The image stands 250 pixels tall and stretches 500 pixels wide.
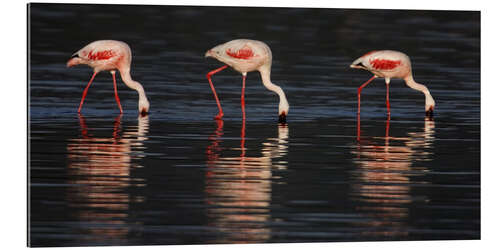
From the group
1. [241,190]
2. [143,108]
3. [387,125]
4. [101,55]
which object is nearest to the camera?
[241,190]

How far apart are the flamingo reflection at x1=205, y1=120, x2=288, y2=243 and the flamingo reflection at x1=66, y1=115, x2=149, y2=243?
0.66m

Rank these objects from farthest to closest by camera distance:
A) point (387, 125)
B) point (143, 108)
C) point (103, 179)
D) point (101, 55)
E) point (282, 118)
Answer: point (101, 55), point (143, 108), point (282, 118), point (387, 125), point (103, 179)

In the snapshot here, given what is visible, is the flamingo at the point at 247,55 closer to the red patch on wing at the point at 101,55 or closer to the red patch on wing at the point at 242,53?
the red patch on wing at the point at 242,53

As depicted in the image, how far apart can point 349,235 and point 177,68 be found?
29.2 feet

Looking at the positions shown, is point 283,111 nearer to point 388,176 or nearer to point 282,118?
point 282,118

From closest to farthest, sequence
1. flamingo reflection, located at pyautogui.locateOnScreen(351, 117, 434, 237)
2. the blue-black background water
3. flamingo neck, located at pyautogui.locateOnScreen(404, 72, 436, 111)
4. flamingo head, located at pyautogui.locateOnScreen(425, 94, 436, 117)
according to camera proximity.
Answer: the blue-black background water < flamingo reflection, located at pyautogui.locateOnScreen(351, 117, 434, 237) < flamingo head, located at pyautogui.locateOnScreen(425, 94, 436, 117) < flamingo neck, located at pyautogui.locateOnScreen(404, 72, 436, 111)

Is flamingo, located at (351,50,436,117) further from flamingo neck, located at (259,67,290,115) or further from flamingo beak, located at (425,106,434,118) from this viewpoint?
flamingo neck, located at (259,67,290,115)

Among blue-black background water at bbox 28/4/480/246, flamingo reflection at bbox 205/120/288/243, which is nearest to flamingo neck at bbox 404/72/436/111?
blue-black background water at bbox 28/4/480/246

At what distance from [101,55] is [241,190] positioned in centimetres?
569

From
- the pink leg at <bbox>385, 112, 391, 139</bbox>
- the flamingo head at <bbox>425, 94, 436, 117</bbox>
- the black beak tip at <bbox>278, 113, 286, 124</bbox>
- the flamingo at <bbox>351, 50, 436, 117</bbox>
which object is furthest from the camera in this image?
the flamingo at <bbox>351, 50, 436, 117</bbox>

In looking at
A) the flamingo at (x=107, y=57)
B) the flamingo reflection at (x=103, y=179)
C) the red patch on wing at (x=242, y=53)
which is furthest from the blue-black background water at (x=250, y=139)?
the red patch on wing at (x=242, y=53)

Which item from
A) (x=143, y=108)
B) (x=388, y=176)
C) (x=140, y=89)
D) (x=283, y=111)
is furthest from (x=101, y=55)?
(x=388, y=176)

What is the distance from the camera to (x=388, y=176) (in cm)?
1220

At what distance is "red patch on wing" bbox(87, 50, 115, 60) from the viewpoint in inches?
651
